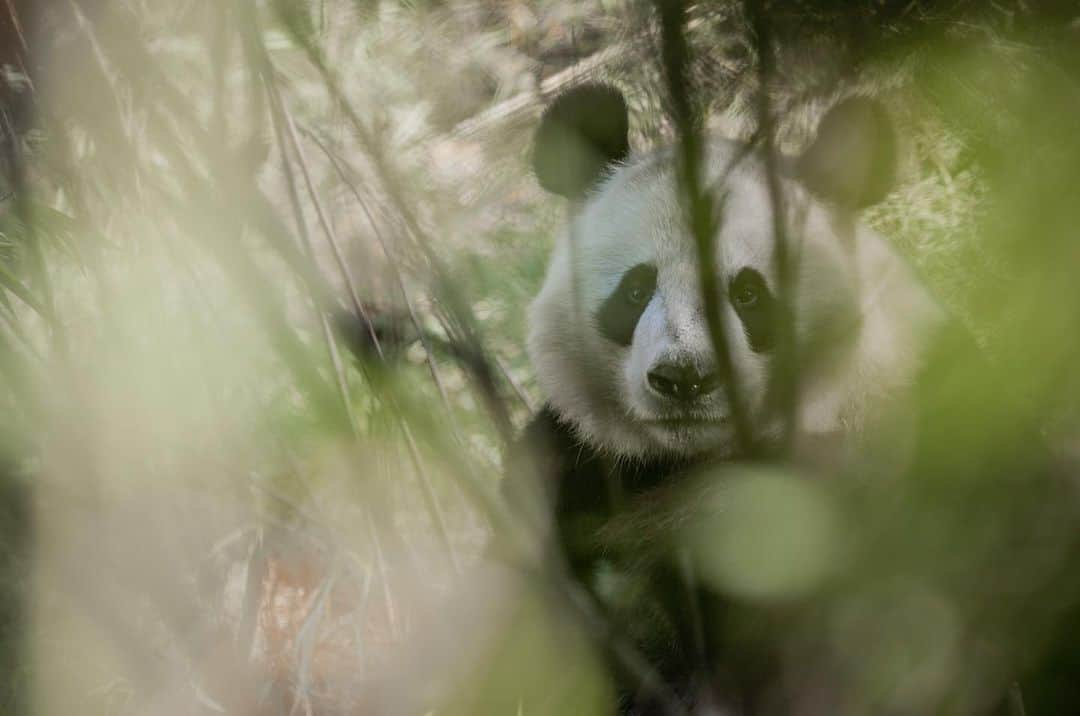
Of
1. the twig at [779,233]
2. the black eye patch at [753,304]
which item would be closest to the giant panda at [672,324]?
the black eye patch at [753,304]

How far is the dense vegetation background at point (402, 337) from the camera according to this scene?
58.1 inches

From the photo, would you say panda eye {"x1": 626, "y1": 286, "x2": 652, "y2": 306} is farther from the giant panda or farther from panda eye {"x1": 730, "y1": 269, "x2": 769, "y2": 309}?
panda eye {"x1": 730, "y1": 269, "x2": 769, "y2": 309}

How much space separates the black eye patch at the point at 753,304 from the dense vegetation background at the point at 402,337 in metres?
0.33

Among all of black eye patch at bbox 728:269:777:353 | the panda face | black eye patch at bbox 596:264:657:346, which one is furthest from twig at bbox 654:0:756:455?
black eye patch at bbox 596:264:657:346

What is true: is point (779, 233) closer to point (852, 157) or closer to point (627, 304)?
point (852, 157)

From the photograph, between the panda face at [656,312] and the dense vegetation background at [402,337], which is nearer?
the dense vegetation background at [402,337]

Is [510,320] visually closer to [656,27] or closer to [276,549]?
[276,549]

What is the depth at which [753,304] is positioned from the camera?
7.73ft

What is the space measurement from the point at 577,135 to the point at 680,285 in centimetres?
48

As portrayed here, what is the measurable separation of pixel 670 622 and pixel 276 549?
5.79 ft

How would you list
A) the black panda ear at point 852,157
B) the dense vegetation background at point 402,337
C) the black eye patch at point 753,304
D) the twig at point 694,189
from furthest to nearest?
1. the black eye patch at point 753,304
2. the black panda ear at point 852,157
3. the dense vegetation background at point 402,337
4. the twig at point 694,189

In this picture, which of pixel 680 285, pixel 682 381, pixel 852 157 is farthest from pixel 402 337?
pixel 852 157

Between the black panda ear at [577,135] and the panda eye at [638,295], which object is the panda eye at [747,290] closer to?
the panda eye at [638,295]

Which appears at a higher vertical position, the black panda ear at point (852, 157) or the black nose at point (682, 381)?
the black panda ear at point (852, 157)
